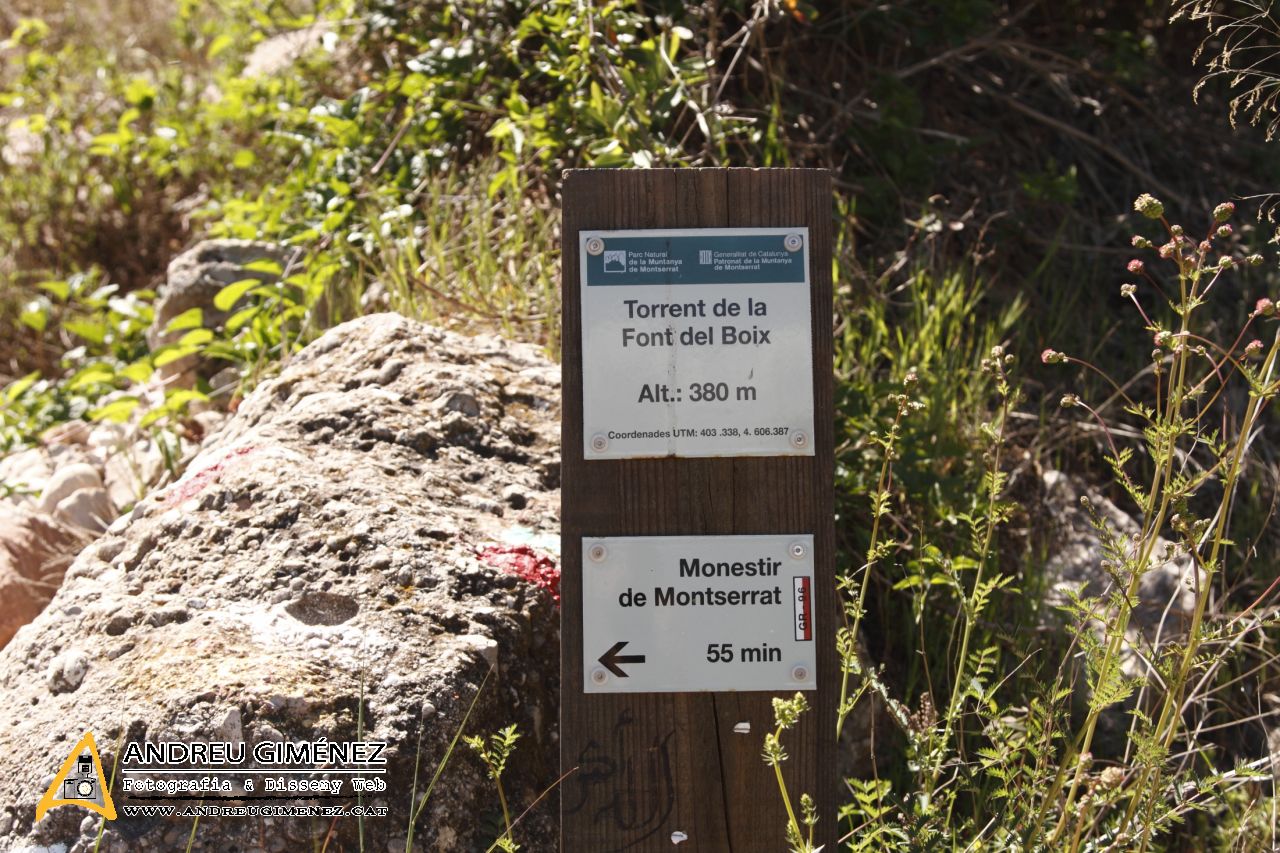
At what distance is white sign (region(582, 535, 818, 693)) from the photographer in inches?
73.2

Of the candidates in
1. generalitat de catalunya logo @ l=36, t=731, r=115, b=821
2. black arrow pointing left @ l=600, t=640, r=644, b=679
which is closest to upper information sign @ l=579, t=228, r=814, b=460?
black arrow pointing left @ l=600, t=640, r=644, b=679

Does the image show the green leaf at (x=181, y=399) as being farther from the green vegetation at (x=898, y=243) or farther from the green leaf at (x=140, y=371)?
the green leaf at (x=140, y=371)

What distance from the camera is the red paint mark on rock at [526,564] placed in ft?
7.77

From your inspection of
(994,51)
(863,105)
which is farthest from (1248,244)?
(863,105)

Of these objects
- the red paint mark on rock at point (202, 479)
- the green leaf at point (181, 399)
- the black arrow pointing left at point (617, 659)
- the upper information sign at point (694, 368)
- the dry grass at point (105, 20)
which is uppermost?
the dry grass at point (105, 20)

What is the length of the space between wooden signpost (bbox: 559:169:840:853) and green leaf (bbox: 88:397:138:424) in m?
2.37

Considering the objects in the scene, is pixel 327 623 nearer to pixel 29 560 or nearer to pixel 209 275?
pixel 29 560

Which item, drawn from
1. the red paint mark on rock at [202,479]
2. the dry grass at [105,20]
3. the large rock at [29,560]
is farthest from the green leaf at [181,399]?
the dry grass at [105,20]

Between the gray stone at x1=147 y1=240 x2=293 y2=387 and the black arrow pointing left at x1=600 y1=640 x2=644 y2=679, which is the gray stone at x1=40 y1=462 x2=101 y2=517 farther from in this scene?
the black arrow pointing left at x1=600 y1=640 x2=644 y2=679

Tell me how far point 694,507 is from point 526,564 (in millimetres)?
616

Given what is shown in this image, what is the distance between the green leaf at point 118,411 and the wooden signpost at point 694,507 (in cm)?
237

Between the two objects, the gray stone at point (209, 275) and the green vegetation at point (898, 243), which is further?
the gray stone at point (209, 275)

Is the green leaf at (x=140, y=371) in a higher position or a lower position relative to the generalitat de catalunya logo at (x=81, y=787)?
higher

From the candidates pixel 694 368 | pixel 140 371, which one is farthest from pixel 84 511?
pixel 694 368
